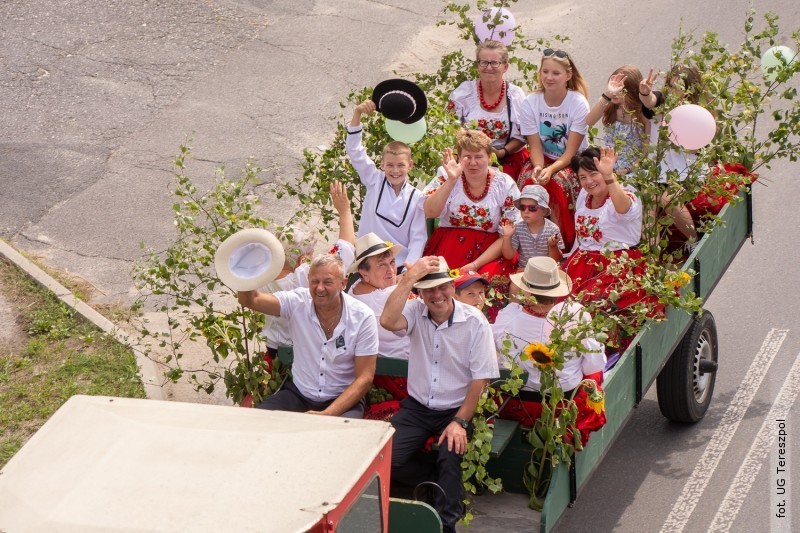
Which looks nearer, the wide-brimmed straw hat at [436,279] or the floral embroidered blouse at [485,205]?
the wide-brimmed straw hat at [436,279]

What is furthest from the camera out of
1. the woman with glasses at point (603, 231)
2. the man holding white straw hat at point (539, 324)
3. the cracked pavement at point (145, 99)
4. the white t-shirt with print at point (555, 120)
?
the cracked pavement at point (145, 99)

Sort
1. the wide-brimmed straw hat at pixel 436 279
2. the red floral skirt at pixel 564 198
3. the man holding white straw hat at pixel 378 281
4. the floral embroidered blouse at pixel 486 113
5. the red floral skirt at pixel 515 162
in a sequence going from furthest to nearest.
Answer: the red floral skirt at pixel 515 162 → the floral embroidered blouse at pixel 486 113 → the red floral skirt at pixel 564 198 → the man holding white straw hat at pixel 378 281 → the wide-brimmed straw hat at pixel 436 279

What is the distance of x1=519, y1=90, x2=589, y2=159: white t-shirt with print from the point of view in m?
8.91

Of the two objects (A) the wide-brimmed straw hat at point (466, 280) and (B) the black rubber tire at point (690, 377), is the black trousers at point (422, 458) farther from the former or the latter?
(B) the black rubber tire at point (690, 377)

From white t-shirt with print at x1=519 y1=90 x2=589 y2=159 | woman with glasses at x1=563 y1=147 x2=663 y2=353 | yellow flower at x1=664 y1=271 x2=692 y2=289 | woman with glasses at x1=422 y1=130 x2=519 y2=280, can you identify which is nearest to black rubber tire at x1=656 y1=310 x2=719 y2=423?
woman with glasses at x1=563 y1=147 x2=663 y2=353

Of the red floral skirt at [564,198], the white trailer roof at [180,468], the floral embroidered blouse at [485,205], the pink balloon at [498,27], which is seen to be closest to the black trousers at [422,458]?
the white trailer roof at [180,468]

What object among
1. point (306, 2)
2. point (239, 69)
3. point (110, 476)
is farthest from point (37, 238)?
point (110, 476)

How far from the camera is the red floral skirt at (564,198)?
872 centimetres

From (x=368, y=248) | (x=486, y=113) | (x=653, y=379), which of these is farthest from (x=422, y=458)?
(x=486, y=113)

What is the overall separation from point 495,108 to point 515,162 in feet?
1.53

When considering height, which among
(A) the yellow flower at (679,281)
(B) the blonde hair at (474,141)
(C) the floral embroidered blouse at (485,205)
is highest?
(B) the blonde hair at (474,141)

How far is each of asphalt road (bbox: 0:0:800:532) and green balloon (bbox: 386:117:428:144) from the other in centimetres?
106

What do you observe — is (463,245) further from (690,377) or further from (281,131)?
(281,131)

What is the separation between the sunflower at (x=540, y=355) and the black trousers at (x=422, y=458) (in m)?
0.65
